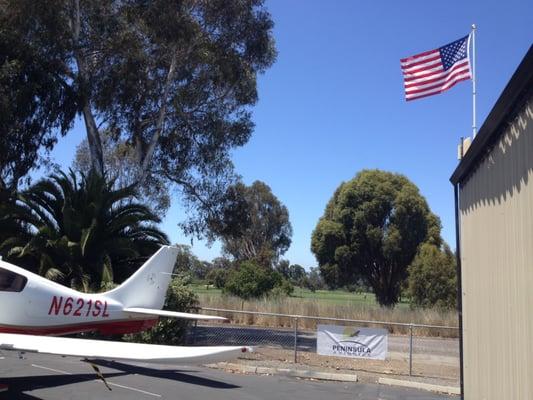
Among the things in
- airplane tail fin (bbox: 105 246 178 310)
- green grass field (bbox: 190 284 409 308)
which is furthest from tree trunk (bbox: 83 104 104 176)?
airplane tail fin (bbox: 105 246 178 310)

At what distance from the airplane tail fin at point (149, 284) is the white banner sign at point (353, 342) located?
4268 mm

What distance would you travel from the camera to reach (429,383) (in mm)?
13273

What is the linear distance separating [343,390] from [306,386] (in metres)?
0.80

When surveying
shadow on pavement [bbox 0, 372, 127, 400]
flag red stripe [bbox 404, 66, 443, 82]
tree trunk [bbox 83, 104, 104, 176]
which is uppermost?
tree trunk [bbox 83, 104, 104, 176]

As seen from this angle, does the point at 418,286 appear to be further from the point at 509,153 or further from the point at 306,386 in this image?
the point at 509,153

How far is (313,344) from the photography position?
19.8 meters

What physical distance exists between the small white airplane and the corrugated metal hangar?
2.73 m

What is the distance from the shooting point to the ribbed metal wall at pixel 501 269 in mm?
4777

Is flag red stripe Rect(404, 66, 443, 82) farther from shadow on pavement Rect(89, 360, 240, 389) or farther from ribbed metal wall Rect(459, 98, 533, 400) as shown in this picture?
shadow on pavement Rect(89, 360, 240, 389)

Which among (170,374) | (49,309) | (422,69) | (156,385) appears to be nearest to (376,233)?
(422,69)

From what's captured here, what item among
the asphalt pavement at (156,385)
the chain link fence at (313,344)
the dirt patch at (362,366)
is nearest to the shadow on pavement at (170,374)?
the asphalt pavement at (156,385)

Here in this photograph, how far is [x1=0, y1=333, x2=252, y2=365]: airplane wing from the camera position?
7.21m

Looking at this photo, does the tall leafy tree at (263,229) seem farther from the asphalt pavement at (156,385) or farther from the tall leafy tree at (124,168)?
the asphalt pavement at (156,385)

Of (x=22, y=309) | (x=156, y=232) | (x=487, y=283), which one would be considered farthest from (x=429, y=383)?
(x=156, y=232)
